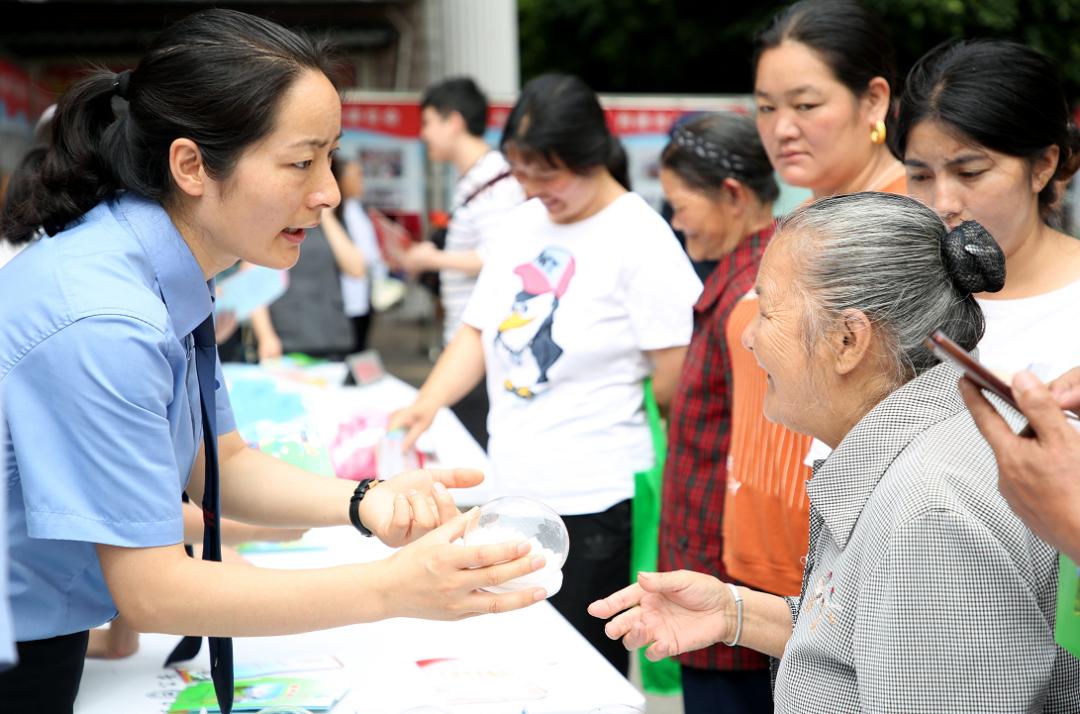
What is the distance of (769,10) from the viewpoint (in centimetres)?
1423

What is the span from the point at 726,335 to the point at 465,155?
3.09 m

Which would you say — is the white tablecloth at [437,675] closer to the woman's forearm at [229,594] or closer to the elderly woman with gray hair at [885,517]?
the elderly woman with gray hair at [885,517]

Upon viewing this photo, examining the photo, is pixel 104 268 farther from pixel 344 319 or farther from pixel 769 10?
pixel 769 10

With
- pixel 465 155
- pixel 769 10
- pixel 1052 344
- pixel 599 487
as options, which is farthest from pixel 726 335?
pixel 769 10

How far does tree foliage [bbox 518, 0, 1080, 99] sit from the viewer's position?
42.9ft

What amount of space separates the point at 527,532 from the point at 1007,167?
1086 mm

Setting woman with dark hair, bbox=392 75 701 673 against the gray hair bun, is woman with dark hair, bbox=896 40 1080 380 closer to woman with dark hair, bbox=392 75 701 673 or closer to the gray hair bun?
the gray hair bun

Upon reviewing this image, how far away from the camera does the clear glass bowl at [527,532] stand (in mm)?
1535

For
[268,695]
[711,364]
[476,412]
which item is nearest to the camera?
[268,695]

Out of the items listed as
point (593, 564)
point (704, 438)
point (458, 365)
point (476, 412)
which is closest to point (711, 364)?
point (704, 438)

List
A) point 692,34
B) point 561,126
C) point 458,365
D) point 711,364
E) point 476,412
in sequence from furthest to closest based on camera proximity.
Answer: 1. point 692,34
2. point 476,412
3. point 458,365
4. point 561,126
5. point 711,364

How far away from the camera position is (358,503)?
6.19ft

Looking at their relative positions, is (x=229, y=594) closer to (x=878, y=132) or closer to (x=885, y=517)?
(x=885, y=517)

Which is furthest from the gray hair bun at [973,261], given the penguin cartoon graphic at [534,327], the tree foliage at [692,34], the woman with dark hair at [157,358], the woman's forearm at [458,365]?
the tree foliage at [692,34]
